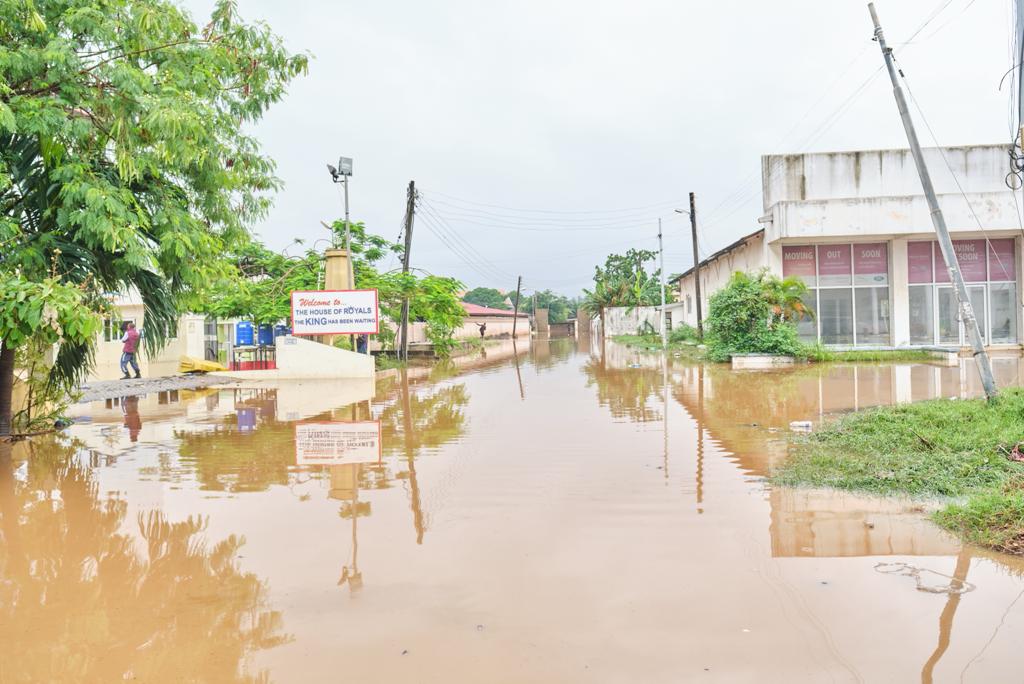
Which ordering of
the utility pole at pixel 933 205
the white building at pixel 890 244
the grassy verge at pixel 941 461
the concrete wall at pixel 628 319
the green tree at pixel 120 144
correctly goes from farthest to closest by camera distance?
the concrete wall at pixel 628 319, the white building at pixel 890 244, the utility pole at pixel 933 205, the green tree at pixel 120 144, the grassy verge at pixel 941 461

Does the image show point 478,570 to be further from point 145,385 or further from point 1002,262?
point 1002,262

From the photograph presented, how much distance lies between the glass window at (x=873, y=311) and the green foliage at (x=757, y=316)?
4274 millimetres

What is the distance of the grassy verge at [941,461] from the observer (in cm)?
539

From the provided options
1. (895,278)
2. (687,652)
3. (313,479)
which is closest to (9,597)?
(313,479)

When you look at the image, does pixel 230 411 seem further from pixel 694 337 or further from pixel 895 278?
pixel 694 337

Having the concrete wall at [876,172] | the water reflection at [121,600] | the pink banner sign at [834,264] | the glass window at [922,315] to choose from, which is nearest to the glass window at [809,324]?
the pink banner sign at [834,264]

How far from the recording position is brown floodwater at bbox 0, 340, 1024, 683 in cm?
360

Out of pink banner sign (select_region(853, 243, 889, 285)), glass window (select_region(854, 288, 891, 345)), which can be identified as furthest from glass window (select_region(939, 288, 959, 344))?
pink banner sign (select_region(853, 243, 889, 285))

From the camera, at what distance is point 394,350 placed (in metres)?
31.6

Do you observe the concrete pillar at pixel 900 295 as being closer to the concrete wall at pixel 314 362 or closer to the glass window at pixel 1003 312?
the glass window at pixel 1003 312

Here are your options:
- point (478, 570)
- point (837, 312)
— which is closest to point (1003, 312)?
point (837, 312)

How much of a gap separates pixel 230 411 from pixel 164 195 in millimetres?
5993

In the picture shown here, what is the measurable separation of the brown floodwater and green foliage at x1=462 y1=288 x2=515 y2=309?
10423 centimetres

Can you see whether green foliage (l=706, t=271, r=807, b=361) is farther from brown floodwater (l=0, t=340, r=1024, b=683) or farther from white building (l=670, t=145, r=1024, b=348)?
brown floodwater (l=0, t=340, r=1024, b=683)
